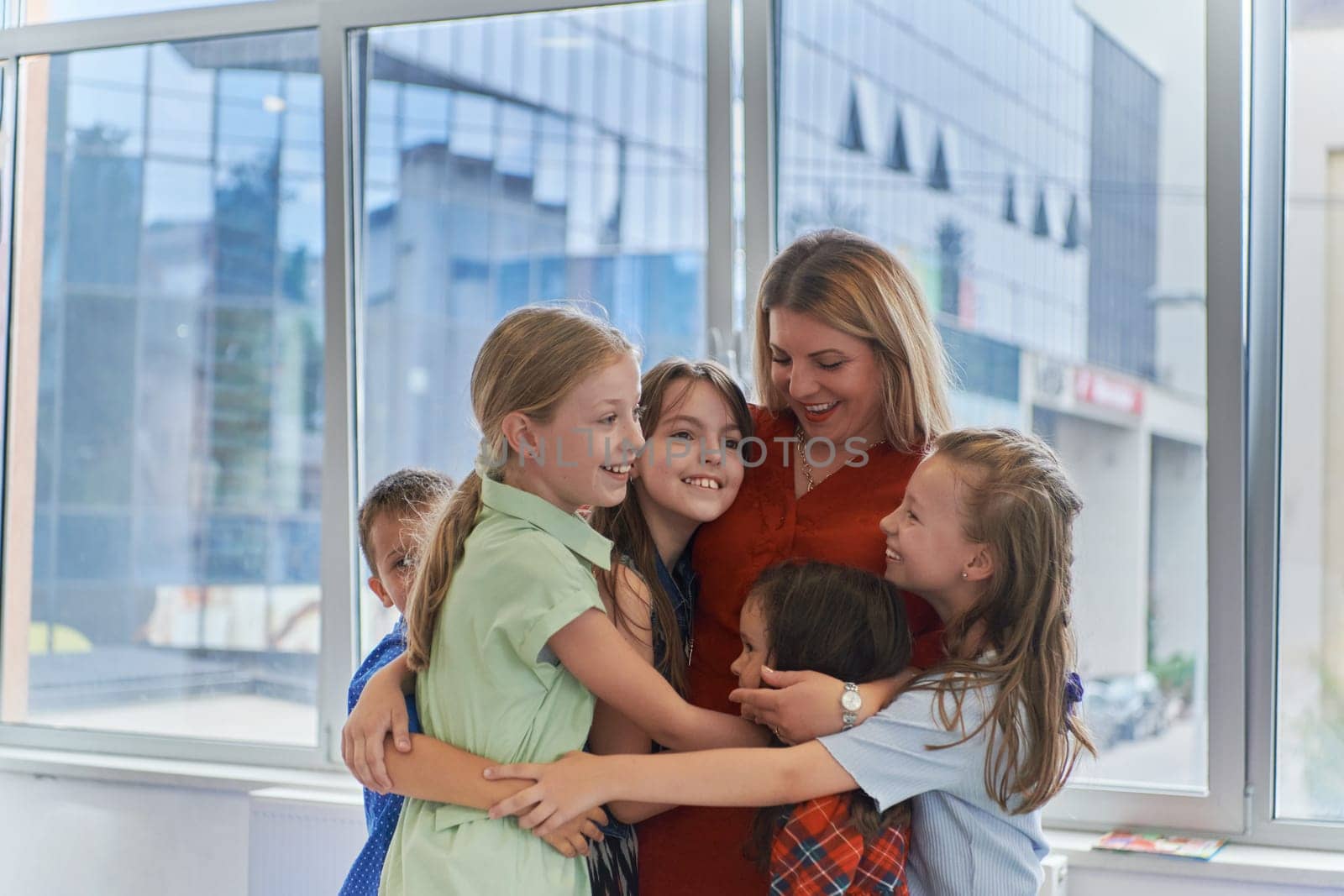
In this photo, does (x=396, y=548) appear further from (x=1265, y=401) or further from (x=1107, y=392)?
(x=1265, y=401)

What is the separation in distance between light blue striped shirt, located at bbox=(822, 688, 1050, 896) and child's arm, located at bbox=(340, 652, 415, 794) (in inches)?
21.9

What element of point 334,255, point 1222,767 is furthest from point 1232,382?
point 334,255

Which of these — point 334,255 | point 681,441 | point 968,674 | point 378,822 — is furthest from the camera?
point 334,255

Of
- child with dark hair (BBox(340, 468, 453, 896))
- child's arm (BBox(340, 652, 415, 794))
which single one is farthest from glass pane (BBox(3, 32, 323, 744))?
child's arm (BBox(340, 652, 415, 794))

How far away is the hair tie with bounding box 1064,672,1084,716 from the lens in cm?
164

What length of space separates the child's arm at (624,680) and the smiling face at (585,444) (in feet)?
0.56

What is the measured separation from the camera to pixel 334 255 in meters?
3.29

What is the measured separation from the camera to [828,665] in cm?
157

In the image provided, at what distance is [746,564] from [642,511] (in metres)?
0.17

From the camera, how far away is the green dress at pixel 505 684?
1.54 metres

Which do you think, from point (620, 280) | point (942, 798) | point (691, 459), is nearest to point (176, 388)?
point (620, 280)

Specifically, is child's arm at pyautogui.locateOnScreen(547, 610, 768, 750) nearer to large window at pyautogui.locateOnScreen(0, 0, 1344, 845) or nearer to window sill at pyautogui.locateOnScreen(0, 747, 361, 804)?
large window at pyautogui.locateOnScreen(0, 0, 1344, 845)

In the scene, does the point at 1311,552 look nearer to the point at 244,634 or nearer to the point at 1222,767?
the point at 1222,767

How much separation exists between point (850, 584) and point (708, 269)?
149 centimetres
